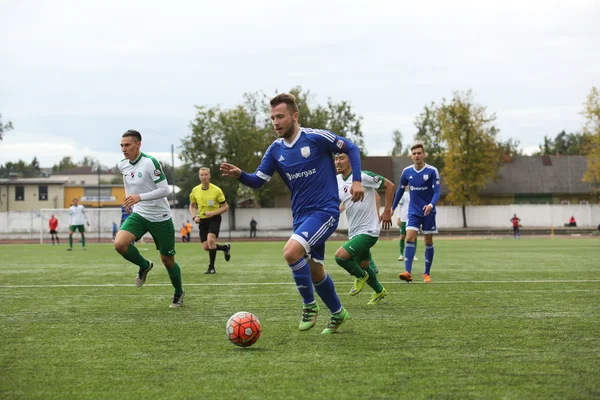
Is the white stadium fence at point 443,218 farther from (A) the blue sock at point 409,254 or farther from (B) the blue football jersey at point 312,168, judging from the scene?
(B) the blue football jersey at point 312,168

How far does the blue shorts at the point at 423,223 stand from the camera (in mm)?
12039

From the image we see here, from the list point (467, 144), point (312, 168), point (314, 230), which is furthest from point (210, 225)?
point (467, 144)

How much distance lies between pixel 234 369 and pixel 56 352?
1.73 meters

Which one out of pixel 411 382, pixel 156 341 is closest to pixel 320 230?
pixel 156 341

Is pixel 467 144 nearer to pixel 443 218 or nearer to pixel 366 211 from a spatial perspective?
pixel 443 218

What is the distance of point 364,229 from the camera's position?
911 cm

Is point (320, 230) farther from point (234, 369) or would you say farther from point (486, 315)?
point (486, 315)

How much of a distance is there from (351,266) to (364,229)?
22.7 inches

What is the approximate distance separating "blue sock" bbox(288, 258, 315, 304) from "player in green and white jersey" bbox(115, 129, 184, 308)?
2.75 metres

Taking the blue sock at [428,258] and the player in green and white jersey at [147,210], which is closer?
the player in green and white jersey at [147,210]

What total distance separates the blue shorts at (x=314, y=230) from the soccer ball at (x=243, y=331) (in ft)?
3.10

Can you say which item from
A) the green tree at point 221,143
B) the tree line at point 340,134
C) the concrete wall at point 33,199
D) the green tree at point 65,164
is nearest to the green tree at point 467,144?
the tree line at point 340,134

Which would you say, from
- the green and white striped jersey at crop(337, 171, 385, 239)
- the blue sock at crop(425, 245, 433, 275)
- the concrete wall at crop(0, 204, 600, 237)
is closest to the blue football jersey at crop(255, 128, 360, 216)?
the green and white striped jersey at crop(337, 171, 385, 239)

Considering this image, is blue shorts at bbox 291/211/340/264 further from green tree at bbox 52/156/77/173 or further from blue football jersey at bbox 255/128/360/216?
green tree at bbox 52/156/77/173
